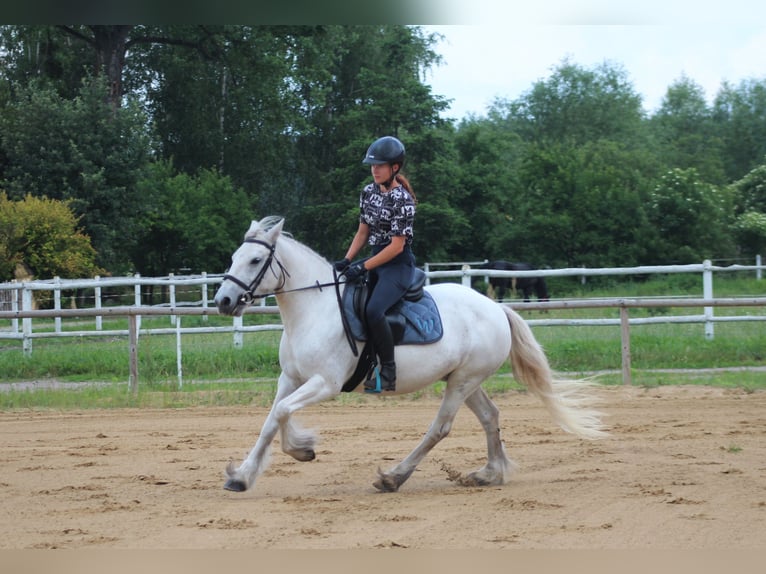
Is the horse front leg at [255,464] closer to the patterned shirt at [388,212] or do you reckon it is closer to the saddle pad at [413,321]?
the saddle pad at [413,321]

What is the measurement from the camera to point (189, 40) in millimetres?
37781

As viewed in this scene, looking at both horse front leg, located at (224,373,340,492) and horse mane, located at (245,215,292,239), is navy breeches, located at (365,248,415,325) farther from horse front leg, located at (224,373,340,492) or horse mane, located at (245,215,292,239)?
horse mane, located at (245,215,292,239)

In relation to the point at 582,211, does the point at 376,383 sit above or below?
below

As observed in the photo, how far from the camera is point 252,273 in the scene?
6.94m

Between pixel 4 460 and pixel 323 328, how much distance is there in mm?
3692

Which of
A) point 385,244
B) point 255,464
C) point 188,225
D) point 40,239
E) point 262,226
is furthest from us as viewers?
point 188,225

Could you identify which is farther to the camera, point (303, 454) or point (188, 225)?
point (188, 225)

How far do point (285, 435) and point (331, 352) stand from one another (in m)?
0.71

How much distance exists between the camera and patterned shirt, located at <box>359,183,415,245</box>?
7199 millimetres

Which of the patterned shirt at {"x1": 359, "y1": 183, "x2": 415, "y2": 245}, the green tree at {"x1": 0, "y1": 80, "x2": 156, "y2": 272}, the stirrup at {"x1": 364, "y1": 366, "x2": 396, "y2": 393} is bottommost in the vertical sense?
the stirrup at {"x1": 364, "y1": 366, "x2": 396, "y2": 393}

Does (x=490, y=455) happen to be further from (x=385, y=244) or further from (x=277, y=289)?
(x=277, y=289)

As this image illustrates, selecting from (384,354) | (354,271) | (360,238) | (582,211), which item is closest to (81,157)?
(582,211)

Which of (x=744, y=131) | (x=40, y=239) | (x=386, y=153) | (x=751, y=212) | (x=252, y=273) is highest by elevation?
(x=744, y=131)

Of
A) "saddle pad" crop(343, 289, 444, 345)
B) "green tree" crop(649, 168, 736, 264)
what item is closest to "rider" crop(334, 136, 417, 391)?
"saddle pad" crop(343, 289, 444, 345)
